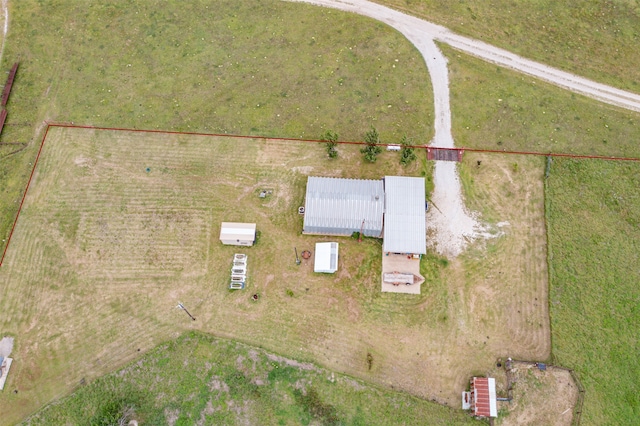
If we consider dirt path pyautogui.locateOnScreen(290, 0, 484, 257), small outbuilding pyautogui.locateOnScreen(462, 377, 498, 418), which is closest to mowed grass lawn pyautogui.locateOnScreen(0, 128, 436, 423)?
dirt path pyautogui.locateOnScreen(290, 0, 484, 257)

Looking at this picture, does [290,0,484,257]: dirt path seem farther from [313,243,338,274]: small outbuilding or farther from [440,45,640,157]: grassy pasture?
[313,243,338,274]: small outbuilding

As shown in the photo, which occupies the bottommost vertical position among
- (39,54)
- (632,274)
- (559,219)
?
(632,274)

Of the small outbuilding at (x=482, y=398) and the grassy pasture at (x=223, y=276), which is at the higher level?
the grassy pasture at (x=223, y=276)

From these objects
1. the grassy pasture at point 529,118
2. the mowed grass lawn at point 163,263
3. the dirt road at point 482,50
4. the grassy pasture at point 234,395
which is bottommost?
the grassy pasture at point 234,395

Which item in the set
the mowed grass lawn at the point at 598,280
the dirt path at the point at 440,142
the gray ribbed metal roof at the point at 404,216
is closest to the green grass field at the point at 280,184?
the mowed grass lawn at the point at 598,280

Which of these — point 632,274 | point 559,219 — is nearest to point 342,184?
point 559,219

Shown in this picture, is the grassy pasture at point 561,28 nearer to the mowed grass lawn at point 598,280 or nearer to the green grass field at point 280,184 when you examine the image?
the green grass field at point 280,184

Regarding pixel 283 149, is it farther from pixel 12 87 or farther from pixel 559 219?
pixel 12 87
